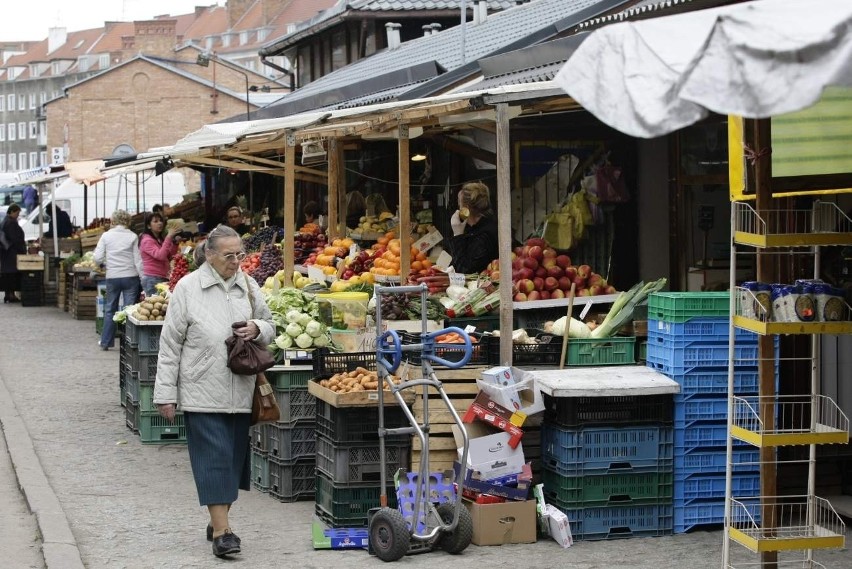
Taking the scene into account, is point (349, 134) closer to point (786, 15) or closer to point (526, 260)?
point (526, 260)

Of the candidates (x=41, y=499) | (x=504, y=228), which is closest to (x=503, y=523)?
(x=504, y=228)

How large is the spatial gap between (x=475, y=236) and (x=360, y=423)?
11.6ft

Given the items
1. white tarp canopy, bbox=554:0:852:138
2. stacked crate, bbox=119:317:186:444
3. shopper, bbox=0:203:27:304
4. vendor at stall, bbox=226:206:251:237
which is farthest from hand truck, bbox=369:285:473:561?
shopper, bbox=0:203:27:304

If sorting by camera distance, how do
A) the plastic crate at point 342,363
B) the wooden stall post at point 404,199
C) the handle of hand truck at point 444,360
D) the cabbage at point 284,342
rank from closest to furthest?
1. the handle of hand truck at point 444,360
2. the plastic crate at point 342,363
3. the cabbage at point 284,342
4. the wooden stall post at point 404,199

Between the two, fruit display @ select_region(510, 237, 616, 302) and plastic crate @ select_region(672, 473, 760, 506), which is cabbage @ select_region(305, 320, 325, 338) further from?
plastic crate @ select_region(672, 473, 760, 506)

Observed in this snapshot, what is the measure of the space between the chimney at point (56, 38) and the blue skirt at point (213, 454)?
139589mm

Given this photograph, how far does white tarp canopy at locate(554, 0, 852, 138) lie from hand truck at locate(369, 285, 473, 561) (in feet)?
9.70

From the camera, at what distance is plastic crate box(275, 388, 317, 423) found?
9.50 meters

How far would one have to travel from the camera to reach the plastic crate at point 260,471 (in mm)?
9930

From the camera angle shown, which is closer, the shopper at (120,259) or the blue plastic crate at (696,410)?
the blue plastic crate at (696,410)

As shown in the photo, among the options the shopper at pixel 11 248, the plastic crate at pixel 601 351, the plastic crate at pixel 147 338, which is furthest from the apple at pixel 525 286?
the shopper at pixel 11 248

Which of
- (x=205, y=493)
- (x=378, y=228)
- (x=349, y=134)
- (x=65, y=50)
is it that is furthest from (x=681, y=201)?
(x=65, y=50)

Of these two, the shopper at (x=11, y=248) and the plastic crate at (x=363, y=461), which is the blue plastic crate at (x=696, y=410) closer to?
the plastic crate at (x=363, y=461)

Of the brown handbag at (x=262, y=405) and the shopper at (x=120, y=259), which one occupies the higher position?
the shopper at (x=120, y=259)
